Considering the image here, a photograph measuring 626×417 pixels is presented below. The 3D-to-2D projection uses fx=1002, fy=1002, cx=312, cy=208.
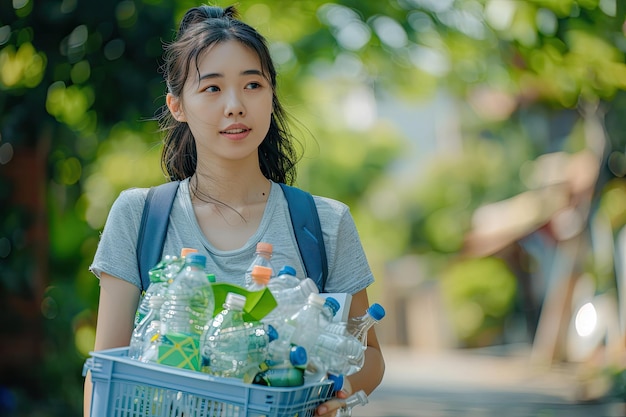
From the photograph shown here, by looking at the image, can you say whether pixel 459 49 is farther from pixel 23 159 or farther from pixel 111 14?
pixel 23 159

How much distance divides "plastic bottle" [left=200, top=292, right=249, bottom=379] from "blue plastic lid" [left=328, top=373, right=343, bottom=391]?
0.27 meters

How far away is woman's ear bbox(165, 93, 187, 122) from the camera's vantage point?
279 centimetres

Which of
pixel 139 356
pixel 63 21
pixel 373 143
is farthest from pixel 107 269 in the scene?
pixel 373 143

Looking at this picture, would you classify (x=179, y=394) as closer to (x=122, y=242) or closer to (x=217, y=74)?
(x=122, y=242)

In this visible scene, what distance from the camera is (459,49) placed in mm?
8273

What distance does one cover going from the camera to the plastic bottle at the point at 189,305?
213 cm

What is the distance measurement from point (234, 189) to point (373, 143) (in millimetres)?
29632

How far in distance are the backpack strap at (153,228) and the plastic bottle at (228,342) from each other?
0.54 m

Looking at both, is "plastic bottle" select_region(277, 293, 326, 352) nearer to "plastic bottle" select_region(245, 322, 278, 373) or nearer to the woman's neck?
"plastic bottle" select_region(245, 322, 278, 373)

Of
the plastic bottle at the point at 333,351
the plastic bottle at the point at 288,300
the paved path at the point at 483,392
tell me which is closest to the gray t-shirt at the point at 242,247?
the plastic bottle at the point at 288,300

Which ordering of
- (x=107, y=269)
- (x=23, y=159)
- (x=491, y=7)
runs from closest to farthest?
(x=107, y=269) < (x=491, y=7) < (x=23, y=159)

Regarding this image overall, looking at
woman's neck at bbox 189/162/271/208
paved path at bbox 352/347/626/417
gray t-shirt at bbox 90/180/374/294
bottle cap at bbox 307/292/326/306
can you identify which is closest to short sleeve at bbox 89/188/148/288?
gray t-shirt at bbox 90/180/374/294

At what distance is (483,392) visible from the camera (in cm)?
1207

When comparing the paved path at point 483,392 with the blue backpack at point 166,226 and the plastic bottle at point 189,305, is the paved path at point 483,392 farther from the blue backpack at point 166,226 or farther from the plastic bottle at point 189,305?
the plastic bottle at point 189,305
